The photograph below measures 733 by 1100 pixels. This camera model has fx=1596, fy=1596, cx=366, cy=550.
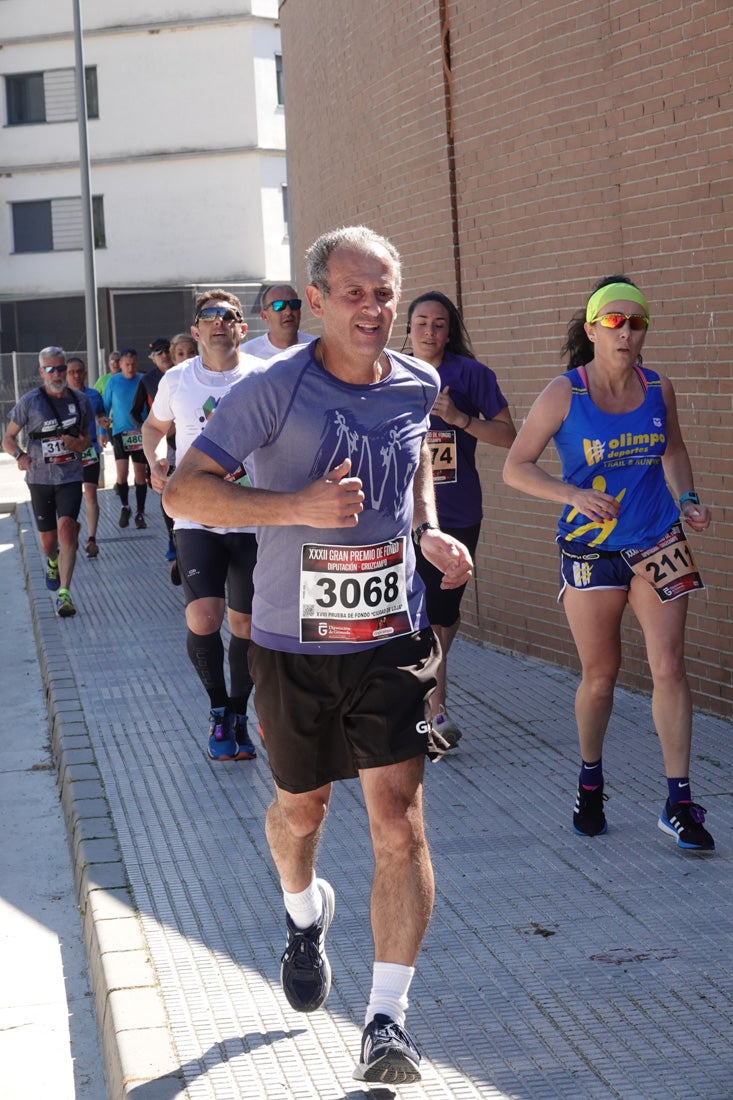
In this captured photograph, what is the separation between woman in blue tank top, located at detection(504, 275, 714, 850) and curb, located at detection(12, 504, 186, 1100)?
6.41 feet

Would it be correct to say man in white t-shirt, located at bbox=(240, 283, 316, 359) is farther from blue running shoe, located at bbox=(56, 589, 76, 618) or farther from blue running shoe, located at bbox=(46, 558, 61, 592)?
blue running shoe, located at bbox=(46, 558, 61, 592)

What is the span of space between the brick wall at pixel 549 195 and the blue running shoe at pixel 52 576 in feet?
12.2

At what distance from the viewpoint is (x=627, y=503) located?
5.74 m

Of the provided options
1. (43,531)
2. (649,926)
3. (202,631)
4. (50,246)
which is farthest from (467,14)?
(50,246)

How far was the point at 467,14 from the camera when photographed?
10.1 metres

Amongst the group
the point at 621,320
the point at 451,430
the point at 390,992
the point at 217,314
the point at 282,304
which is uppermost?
the point at 282,304

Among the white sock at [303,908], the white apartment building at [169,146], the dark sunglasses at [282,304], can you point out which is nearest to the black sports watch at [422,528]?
the white sock at [303,908]

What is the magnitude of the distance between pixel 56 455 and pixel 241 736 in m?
5.98

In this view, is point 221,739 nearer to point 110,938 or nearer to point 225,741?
point 225,741

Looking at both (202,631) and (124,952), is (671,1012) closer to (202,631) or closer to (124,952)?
(124,952)

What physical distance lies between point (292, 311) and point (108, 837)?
3954 mm

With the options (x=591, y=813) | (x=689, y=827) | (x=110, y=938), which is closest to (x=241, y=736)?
(x=591, y=813)

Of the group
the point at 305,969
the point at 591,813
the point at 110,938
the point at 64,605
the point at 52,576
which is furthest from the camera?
the point at 52,576

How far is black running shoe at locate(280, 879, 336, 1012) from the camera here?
438 cm
